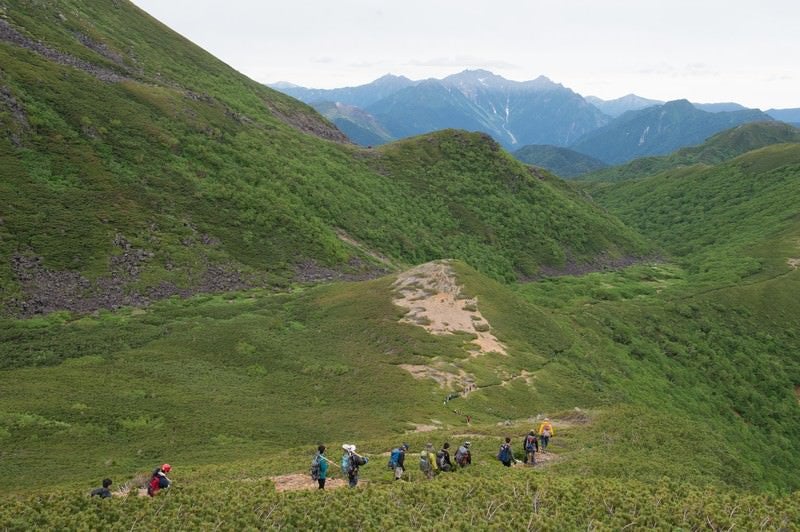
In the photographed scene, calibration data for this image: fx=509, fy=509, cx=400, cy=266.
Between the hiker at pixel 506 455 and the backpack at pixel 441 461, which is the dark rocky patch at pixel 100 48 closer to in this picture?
the backpack at pixel 441 461

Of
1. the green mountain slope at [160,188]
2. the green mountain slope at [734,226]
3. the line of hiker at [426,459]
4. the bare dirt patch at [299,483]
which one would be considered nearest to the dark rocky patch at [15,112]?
the green mountain slope at [160,188]

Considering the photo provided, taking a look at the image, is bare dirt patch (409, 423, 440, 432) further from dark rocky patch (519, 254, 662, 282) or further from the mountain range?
dark rocky patch (519, 254, 662, 282)

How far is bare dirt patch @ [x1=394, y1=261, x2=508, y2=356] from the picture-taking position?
5834 centimetres

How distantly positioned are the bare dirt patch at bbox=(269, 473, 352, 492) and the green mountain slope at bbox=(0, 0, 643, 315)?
131ft

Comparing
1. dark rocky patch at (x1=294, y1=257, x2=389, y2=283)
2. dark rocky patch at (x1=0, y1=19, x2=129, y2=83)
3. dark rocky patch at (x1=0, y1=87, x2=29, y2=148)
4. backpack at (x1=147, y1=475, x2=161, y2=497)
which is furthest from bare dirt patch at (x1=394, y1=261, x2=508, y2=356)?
dark rocky patch at (x1=0, y1=19, x2=129, y2=83)

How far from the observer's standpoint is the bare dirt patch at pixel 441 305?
58.3 metres

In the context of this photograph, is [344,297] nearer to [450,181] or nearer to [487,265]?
[487,265]

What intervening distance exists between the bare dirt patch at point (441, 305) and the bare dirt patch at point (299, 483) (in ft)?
102

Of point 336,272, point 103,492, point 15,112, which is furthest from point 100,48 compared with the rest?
point 103,492

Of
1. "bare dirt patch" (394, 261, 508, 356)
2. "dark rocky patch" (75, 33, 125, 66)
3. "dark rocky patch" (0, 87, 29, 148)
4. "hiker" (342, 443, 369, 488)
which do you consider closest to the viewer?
"hiker" (342, 443, 369, 488)

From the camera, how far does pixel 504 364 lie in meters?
54.1

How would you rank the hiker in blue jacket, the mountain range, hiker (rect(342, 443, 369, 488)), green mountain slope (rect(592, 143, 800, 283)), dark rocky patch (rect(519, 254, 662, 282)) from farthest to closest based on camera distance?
green mountain slope (rect(592, 143, 800, 283))
dark rocky patch (rect(519, 254, 662, 282))
hiker (rect(342, 443, 369, 488))
the mountain range
the hiker in blue jacket

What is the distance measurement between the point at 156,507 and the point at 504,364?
39.6 metres

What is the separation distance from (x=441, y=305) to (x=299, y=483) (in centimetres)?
3885
